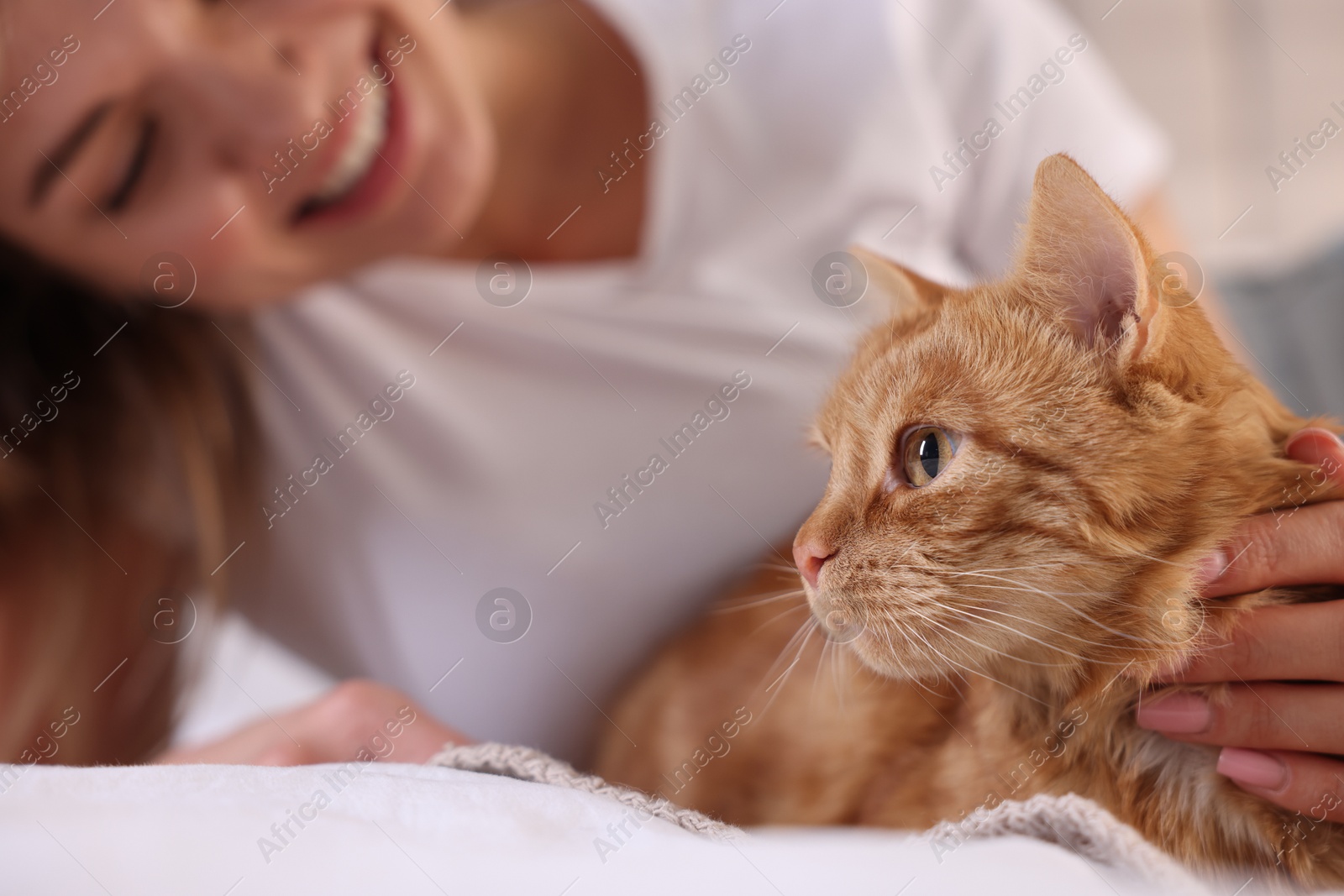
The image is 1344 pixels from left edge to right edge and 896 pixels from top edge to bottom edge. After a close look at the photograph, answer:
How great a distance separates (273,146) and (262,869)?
869 millimetres

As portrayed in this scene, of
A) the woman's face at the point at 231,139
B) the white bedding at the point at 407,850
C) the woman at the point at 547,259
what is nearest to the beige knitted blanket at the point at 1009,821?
the white bedding at the point at 407,850

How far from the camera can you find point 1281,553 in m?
0.54

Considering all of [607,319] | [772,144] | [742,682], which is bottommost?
[742,682]

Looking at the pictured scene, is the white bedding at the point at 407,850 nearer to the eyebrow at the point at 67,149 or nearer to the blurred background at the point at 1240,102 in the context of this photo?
the eyebrow at the point at 67,149

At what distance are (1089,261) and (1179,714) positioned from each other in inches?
12.1

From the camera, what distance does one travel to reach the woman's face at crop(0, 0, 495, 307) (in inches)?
36.0

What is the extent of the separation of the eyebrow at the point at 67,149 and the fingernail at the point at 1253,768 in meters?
1.24

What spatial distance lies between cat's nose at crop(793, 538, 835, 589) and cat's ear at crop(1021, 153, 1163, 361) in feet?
0.72

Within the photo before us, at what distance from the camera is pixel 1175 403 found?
0.53 meters

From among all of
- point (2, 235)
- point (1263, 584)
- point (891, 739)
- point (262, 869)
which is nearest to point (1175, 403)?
point (1263, 584)

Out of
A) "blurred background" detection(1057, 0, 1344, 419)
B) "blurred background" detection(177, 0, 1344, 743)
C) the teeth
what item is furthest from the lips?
"blurred background" detection(1057, 0, 1344, 419)

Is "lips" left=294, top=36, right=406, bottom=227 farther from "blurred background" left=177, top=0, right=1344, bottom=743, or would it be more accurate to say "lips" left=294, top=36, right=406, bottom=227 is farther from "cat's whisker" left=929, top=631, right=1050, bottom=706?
"blurred background" left=177, top=0, right=1344, bottom=743

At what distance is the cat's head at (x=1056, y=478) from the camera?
52 cm

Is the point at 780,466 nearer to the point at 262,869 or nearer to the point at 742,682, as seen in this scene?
the point at 742,682
